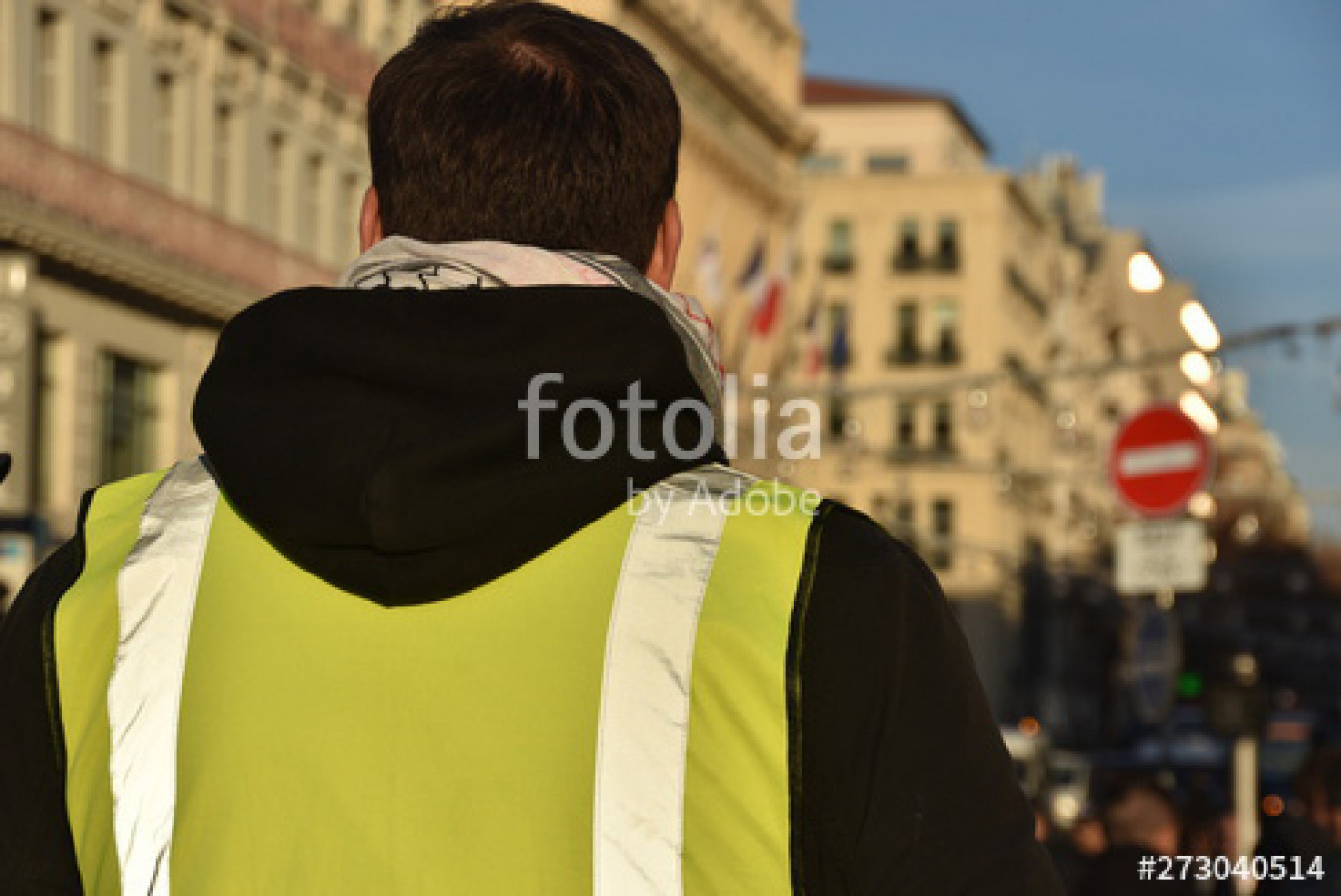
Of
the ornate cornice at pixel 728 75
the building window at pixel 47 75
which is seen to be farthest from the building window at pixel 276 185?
the ornate cornice at pixel 728 75

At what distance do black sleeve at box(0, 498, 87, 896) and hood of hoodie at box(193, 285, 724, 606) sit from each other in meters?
0.22

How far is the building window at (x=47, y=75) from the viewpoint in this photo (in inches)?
1330

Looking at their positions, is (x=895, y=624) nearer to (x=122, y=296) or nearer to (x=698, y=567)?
(x=698, y=567)

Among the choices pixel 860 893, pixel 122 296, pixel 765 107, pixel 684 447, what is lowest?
pixel 860 893

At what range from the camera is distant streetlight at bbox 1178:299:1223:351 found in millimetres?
17344

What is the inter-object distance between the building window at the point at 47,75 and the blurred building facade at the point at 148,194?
32mm

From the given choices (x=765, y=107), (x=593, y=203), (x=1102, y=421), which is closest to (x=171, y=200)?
(x=593, y=203)

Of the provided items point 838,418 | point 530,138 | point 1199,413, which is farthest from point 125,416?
point 838,418

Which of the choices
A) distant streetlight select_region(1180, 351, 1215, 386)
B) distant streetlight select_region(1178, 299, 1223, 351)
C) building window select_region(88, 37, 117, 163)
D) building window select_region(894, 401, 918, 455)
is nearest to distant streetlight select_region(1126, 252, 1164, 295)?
distant streetlight select_region(1178, 299, 1223, 351)

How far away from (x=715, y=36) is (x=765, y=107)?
510 cm

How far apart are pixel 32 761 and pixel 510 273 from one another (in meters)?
0.53

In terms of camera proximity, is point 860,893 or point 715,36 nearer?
point 860,893

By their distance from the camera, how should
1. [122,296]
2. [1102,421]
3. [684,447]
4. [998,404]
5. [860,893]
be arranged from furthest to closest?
[1102,421] < [998,404] < [122,296] < [684,447] < [860,893]

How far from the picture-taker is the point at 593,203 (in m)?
2.50
